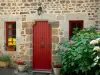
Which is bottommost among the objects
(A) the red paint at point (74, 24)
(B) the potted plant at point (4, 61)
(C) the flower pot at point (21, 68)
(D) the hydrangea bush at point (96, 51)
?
(C) the flower pot at point (21, 68)

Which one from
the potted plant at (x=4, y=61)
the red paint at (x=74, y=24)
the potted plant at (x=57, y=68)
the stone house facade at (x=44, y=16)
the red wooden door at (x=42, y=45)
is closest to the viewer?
the potted plant at (x=57, y=68)

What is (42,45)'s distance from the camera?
Answer: 1357cm

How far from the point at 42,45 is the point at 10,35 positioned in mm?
1814

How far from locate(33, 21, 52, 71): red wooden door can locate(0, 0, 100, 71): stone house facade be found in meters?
0.21

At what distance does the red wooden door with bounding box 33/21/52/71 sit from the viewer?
1348 centimetres

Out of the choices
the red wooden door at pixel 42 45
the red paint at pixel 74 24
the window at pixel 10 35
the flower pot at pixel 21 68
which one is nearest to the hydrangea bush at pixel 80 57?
the red paint at pixel 74 24

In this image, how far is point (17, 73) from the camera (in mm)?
12594

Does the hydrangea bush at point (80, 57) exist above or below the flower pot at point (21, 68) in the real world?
above

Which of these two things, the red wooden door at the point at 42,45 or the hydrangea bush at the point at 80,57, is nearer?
the hydrangea bush at the point at 80,57

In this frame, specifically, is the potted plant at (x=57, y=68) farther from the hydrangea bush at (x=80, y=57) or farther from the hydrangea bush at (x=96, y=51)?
the hydrangea bush at (x=96, y=51)

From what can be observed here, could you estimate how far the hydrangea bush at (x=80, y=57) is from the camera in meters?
10.2

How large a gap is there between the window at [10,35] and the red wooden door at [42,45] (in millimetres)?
1168

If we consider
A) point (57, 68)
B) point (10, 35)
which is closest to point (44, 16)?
point (10, 35)

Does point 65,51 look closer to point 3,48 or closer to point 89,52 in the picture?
point 89,52
